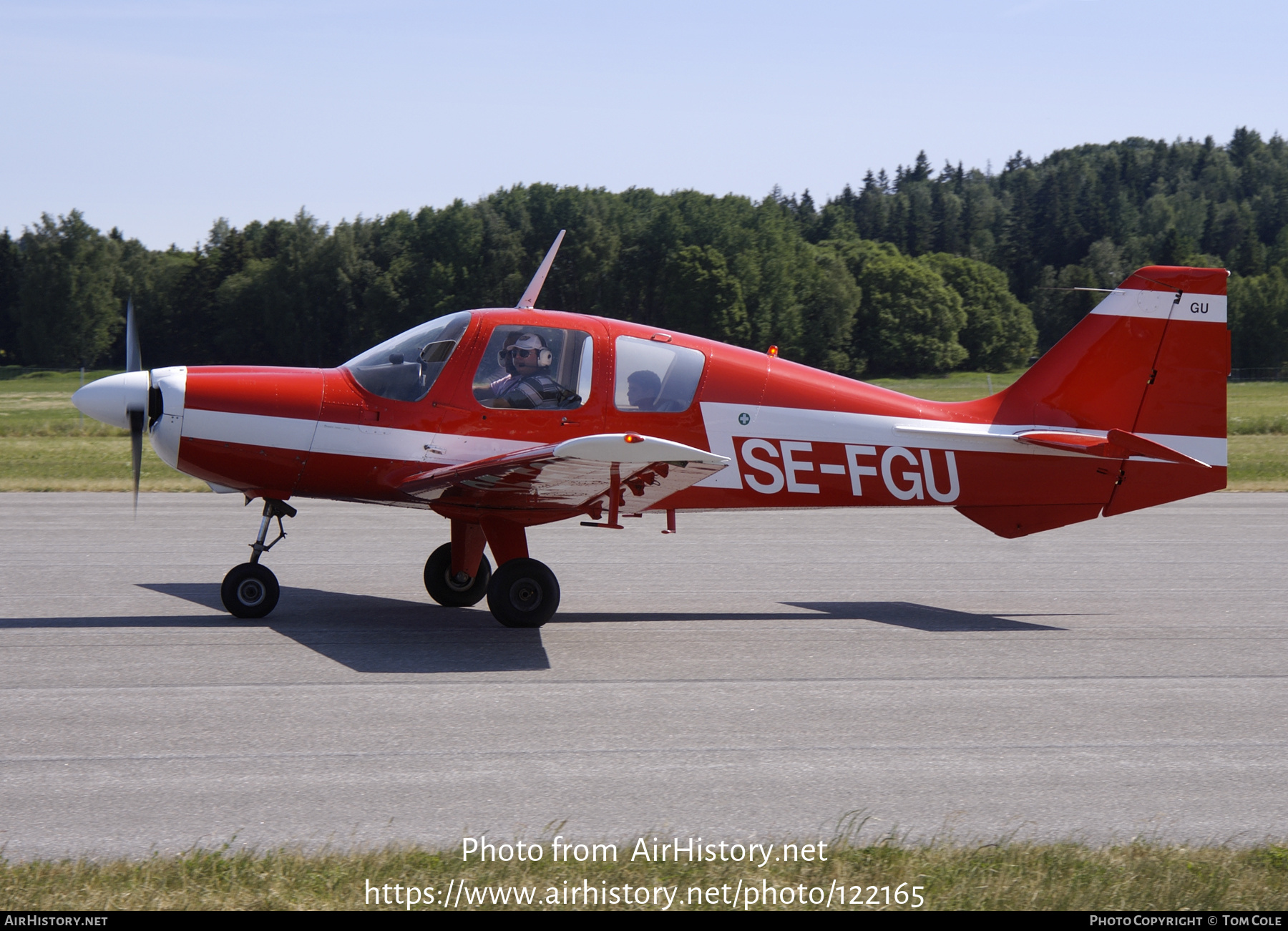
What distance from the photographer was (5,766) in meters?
5.32

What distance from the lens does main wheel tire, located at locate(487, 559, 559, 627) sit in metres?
8.52

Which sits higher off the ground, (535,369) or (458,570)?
(535,369)

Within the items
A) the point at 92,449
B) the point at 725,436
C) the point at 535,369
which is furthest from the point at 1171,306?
the point at 92,449

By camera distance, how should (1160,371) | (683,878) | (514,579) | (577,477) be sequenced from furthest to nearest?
(1160,371) < (514,579) < (577,477) < (683,878)

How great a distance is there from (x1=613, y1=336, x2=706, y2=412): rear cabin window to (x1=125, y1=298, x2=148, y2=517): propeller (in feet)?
11.4

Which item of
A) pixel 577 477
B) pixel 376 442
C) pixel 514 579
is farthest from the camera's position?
pixel 376 442

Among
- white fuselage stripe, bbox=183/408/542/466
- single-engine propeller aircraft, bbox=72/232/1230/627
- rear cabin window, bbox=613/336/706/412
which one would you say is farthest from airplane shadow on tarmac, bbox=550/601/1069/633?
rear cabin window, bbox=613/336/706/412

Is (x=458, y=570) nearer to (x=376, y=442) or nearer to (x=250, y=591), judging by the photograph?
(x=376, y=442)

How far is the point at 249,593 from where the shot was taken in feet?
28.6

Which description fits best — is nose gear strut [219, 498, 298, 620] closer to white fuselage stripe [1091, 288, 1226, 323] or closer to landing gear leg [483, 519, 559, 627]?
landing gear leg [483, 519, 559, 627]

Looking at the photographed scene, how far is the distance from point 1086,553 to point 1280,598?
2863 millimetres

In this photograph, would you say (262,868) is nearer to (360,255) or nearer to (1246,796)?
(1246,796)

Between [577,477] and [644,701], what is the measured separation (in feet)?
5.65

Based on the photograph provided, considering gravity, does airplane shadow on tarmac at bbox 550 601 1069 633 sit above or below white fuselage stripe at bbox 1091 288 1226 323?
below
